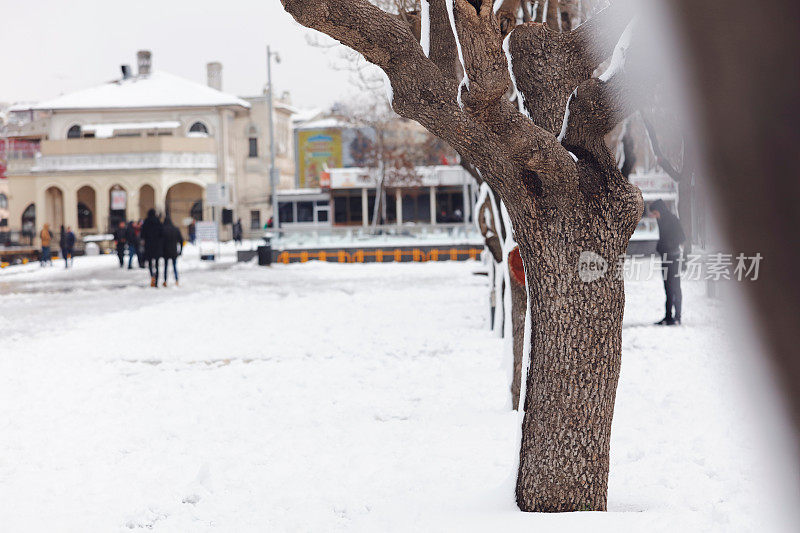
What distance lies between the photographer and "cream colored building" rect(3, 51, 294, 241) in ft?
173

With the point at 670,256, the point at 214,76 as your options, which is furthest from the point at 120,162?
the point at 670,256

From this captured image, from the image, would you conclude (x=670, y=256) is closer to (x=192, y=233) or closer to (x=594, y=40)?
(x=594, y=40)

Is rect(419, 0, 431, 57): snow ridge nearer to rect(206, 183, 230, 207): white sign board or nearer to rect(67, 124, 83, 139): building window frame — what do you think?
rect(206, 183, 230, 207): white sign board

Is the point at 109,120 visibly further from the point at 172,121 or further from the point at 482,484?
the point at 482,484

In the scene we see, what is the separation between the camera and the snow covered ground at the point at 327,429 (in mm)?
4492

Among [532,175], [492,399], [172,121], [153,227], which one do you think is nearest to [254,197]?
[172,121]

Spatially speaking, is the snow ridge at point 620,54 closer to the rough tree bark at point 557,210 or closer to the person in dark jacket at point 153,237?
the rough tree bark at point 557,210

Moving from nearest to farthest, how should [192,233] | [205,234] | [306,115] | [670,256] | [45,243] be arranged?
[670,256] → [45,243] → [205,234] → [192,233] → [306,115]

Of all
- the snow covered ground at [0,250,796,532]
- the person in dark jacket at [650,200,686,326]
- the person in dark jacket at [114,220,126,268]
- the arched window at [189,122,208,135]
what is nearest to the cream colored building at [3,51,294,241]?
the arched window at [189,122,208,135]

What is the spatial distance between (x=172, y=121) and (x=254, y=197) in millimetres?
7075

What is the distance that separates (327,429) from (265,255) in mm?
23551

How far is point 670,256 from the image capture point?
42.1 ft

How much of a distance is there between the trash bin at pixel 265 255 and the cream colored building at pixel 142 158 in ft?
74.9

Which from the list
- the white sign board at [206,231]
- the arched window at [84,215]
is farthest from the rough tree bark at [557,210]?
the arched window at [84,215]
